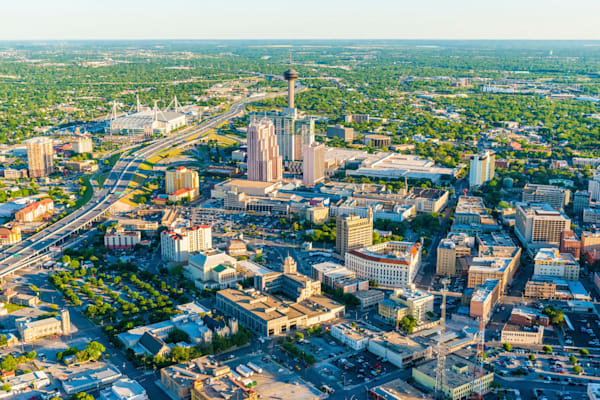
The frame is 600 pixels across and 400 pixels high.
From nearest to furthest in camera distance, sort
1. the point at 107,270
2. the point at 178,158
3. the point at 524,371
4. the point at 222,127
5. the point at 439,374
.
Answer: the point at 439,374
the point at 524,371
the point at 107,270
the point at 178,158
the point at 222,127

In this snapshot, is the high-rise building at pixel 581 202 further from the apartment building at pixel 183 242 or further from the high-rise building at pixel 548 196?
the apartment building at pixel 183 242

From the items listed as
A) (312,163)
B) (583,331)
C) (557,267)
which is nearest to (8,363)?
(583,331)

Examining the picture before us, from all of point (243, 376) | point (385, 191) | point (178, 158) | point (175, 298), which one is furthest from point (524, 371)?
point (178, 158)

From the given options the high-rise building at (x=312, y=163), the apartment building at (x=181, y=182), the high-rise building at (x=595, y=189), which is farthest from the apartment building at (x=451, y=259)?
the apartment building at (x=181, y=182)

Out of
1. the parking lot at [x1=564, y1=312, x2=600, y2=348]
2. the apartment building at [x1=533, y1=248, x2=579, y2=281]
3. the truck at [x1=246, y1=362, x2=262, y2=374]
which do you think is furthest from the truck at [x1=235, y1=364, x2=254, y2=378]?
the apartment building at [x1=533, y1=248, x2=579, y2=281]

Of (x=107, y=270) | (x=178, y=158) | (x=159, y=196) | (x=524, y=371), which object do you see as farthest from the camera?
(x=178, y=158)

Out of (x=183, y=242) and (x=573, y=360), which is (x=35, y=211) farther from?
(x=573, y=360)

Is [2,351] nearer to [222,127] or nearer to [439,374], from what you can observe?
[439,374]
